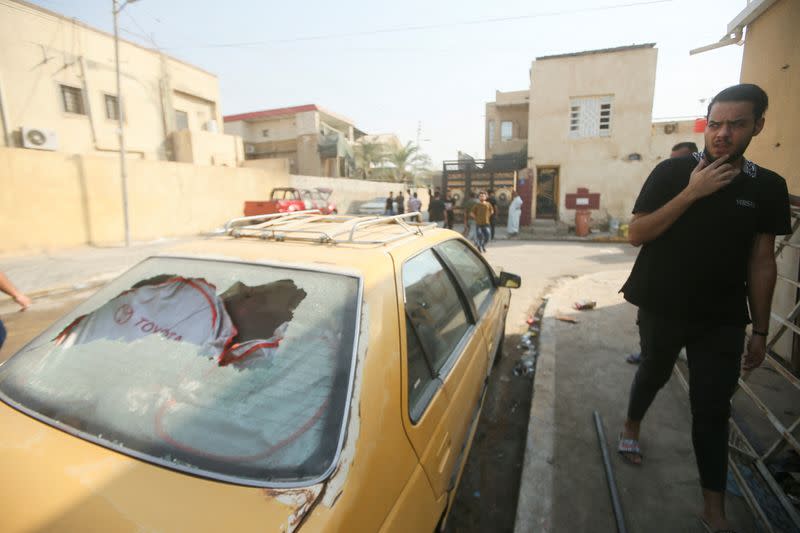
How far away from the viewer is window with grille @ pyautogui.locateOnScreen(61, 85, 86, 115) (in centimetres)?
1351

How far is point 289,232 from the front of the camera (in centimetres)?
201

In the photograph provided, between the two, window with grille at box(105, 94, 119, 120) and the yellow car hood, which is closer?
the yellow car hood

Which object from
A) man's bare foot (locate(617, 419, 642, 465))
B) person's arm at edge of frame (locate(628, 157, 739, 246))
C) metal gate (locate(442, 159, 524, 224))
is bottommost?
man's bare foot (locate(617, 419, 642, 465))

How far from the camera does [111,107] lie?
14.9m

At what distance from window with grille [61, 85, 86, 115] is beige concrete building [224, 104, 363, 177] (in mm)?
13017

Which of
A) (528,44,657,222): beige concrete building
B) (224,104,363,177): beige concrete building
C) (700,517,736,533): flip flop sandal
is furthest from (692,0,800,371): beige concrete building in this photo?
(224,104,363,177): beige concrete building

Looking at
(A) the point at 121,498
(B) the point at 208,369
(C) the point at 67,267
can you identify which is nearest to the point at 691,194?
(B) the point at 208,369

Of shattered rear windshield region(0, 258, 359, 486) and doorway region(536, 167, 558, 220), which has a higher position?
doorway region(536, 167, 558, 220)

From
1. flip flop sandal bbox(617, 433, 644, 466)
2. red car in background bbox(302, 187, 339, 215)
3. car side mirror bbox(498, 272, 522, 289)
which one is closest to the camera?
flip flop sandal bbox(617, 433, 644, 466)

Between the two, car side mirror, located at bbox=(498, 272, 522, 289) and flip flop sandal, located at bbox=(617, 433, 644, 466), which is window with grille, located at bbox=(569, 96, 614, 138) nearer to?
car side mirror, located at bbox=(498, 272, 522, 289)

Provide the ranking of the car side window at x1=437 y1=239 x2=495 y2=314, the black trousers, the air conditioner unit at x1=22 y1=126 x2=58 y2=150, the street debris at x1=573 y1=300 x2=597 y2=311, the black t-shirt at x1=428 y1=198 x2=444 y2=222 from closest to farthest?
the black trousers < the car side window at x1=437 y1=239 x2=495 y2=314 < the street debris at x1=573 y1=300 x2=597 y2=311 < the air conditioner unit at x1=22 y1=126 x2=58 y2=150 < the black t-shirt at x1=428 y1=198 x2=444 y2=222

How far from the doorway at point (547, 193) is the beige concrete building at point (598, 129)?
39 mm

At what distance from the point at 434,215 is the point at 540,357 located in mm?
9314

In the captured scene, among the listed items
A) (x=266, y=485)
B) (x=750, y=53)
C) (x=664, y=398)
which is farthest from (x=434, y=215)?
(x=266, y=485)
